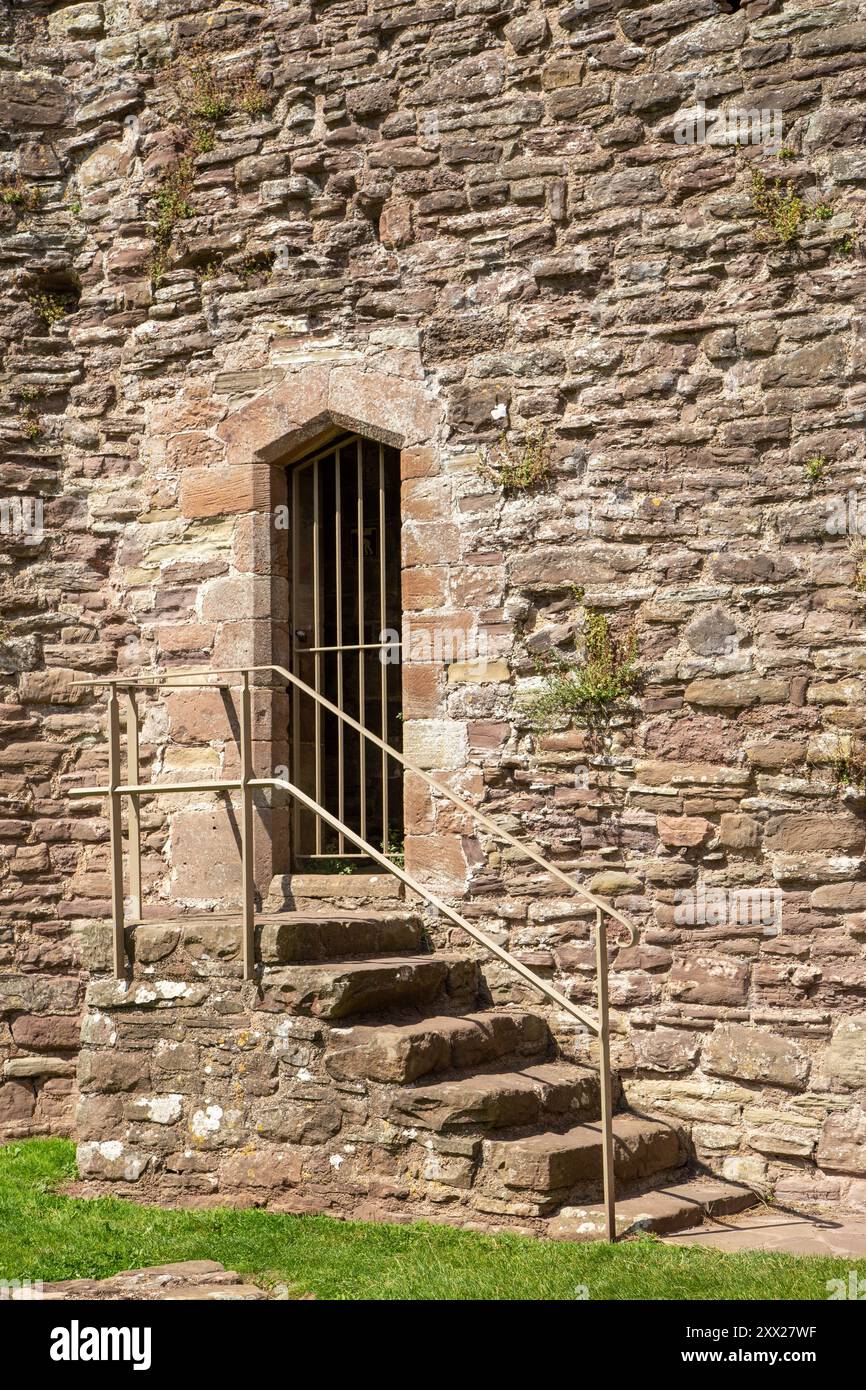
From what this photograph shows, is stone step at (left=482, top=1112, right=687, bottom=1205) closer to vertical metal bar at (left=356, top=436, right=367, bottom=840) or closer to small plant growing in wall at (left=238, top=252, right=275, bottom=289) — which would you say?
vertical metal bar at (left=356, top=436, right=367, bottom=840)

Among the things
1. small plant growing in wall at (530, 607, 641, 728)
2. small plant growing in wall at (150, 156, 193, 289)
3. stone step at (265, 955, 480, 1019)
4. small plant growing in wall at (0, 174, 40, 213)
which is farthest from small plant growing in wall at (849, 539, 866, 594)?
small plant growing in wall at (0, 174, 40, 213)

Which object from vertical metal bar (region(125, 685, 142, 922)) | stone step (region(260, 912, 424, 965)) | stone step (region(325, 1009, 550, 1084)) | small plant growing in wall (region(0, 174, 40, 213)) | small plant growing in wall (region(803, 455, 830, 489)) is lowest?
stone step (region(325, 1009, 550, 1084))

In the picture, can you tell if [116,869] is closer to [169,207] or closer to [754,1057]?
[754,1057]

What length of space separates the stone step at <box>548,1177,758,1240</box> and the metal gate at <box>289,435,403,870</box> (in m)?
2.43

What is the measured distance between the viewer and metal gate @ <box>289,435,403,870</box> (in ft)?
25.3

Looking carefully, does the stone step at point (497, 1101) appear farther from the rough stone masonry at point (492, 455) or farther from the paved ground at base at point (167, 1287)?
the paved ground at base at point (167, 1287)

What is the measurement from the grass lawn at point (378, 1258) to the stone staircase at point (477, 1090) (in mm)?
276

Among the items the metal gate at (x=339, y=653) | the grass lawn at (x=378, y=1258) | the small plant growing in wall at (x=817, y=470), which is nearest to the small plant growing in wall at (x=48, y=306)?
the metal gate at (x=339, y=653)

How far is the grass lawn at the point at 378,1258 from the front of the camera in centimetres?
477

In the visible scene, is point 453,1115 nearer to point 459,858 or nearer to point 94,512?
point 459,858

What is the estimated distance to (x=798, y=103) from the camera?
6.71 meters

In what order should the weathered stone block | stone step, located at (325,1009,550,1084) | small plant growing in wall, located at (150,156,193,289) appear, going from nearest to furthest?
stone step, located at (325,1009,550,1084) → the weathered stone block → small plant growing in wall, located at (150,156,193,289)

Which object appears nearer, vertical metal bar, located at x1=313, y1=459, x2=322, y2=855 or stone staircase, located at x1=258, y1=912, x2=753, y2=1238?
stone staircase, located at x1=258, y1=912, x2=753, y2=1238

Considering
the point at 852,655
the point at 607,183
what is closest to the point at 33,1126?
the point at 852,655
